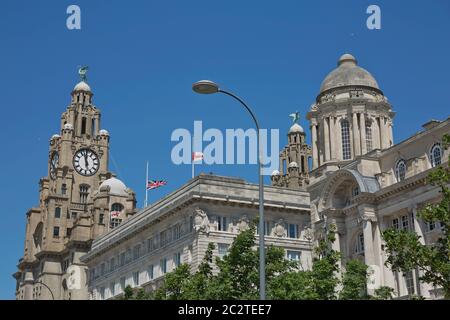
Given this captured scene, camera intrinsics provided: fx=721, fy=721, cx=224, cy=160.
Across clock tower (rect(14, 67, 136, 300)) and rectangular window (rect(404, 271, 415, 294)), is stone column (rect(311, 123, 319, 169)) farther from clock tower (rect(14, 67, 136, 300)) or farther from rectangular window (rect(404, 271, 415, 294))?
clock tower (rect(14, 67, 136, 300))

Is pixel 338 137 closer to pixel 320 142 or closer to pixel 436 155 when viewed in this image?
pixel 320 142

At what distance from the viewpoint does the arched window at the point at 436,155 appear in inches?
2104

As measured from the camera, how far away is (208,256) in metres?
46.9

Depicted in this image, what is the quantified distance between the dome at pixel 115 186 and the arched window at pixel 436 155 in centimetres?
7260

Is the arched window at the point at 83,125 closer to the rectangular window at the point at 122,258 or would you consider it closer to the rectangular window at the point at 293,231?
the rectangular window at the point at 122,258

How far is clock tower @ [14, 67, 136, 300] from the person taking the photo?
114 m

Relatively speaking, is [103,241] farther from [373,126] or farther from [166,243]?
[373,126]

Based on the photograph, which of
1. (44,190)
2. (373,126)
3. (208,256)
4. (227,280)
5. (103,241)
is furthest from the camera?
(44,190)

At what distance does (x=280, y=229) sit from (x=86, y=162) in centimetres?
6769

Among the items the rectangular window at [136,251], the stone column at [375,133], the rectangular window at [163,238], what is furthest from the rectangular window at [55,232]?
the stone column at [375,133]

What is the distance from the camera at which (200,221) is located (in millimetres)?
67250

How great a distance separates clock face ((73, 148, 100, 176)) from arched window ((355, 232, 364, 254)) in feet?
261

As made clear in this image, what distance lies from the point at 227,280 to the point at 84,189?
9316 centimetres
